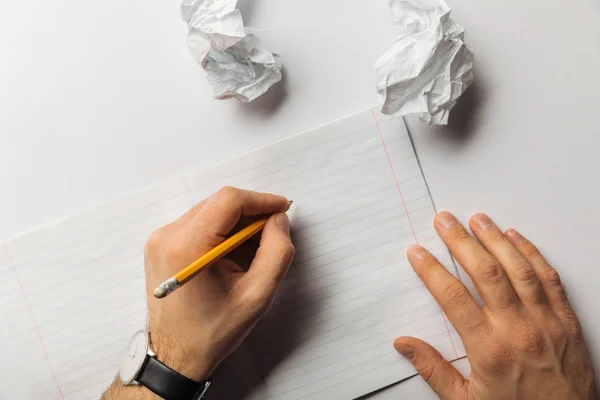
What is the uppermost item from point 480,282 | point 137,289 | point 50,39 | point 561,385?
point 50,39

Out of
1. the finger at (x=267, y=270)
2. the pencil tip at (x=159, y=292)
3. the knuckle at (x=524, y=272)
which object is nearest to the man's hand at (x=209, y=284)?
→ the finger at (x=267, y=270)

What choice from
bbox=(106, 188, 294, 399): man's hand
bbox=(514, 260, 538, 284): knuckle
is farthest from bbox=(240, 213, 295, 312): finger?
bbox=(514, 260, 538, 284): knuckle

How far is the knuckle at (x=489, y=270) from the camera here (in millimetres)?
752

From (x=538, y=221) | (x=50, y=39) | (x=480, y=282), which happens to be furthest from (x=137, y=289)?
(x=538, y=221)

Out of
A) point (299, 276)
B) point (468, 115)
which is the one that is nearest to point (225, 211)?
point (299, 276)

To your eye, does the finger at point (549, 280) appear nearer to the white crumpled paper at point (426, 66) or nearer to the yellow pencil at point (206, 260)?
the white crumpled paper at point (426, 66)

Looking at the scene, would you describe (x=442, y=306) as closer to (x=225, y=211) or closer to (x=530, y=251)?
(x=530, y=251)

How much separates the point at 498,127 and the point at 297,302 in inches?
15.6

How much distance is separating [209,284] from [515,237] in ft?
1.47

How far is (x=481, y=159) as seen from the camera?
80 centimetres

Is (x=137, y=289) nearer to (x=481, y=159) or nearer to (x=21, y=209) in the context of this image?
(x=21, y=209)

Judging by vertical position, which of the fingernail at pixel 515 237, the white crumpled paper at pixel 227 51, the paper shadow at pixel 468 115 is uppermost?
the white crumpled paper at pixel 227 51

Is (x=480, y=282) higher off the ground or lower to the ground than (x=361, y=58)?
lower

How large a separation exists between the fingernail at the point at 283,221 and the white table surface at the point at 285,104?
4.9 inches
